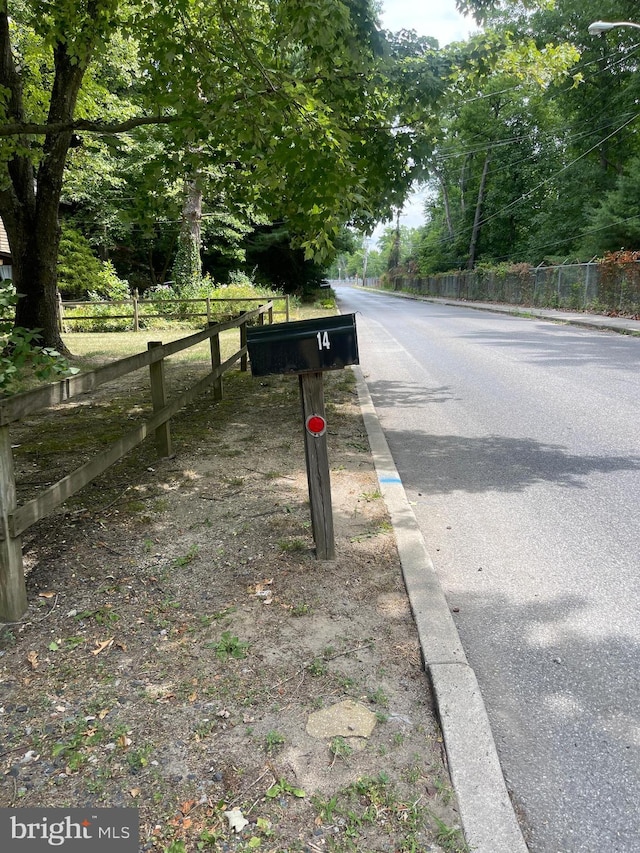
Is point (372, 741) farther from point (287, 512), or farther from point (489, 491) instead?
point (489, 491)

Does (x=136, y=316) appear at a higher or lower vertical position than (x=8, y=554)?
higher

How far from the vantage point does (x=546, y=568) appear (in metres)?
3.56

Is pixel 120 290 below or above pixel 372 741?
above

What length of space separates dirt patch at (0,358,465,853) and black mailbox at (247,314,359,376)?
46.8 inches

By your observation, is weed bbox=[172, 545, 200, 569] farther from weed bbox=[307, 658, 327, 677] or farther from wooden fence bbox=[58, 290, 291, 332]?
wooden fence bbox=[58, 290, 291, 332]

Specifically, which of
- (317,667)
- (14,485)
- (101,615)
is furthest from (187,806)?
(14,485)

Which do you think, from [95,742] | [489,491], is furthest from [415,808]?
[489,491]

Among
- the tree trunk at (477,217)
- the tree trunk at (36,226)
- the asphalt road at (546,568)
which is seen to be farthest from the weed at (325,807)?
the tree trunk at (477,217)

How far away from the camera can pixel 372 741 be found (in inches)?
85.7

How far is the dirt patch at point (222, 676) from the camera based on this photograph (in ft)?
6.27

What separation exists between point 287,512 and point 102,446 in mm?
2755

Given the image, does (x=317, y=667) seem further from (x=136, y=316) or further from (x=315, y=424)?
(x=136, y=316)

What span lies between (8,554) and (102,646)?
621 mm

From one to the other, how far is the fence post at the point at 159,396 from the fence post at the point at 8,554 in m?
2.32
